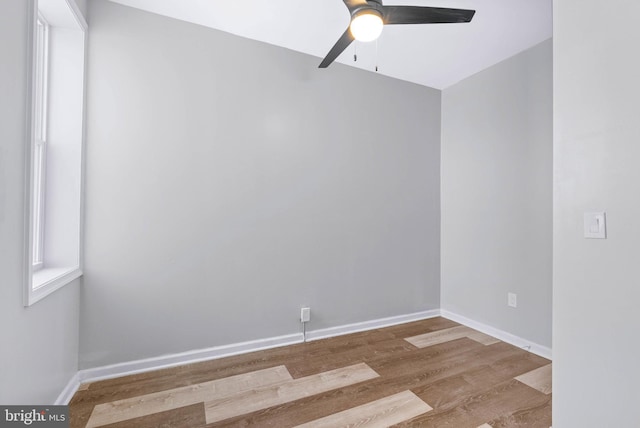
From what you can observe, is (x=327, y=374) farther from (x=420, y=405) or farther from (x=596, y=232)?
(x=596, y=232)

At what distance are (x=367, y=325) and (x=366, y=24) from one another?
2.57 meters

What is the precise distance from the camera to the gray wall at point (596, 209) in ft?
3.90

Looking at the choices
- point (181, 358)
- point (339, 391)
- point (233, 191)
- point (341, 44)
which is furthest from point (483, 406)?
point (341, 44)

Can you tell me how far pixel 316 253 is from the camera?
2.76 metres

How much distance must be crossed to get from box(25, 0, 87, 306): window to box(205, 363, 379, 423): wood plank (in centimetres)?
120

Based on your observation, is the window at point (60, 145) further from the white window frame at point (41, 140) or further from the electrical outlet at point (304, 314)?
the electrical outlet at point (304, 314)

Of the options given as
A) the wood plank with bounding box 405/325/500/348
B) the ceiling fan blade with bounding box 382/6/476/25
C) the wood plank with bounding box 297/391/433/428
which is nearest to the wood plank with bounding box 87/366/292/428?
the wood plank with bounding box 297/391/433/428

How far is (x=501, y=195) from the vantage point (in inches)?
110

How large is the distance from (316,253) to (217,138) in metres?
1.31

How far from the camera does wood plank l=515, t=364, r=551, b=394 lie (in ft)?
6.51

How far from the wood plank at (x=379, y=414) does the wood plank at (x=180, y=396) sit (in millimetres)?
506

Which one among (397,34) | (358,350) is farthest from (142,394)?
(397,34)

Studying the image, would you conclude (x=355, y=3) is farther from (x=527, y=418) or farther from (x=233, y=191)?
(x=527, y=418)

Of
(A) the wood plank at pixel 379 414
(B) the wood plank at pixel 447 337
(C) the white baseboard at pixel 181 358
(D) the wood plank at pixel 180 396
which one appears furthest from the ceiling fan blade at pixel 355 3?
(B) the wood plank at pixel 447 337
